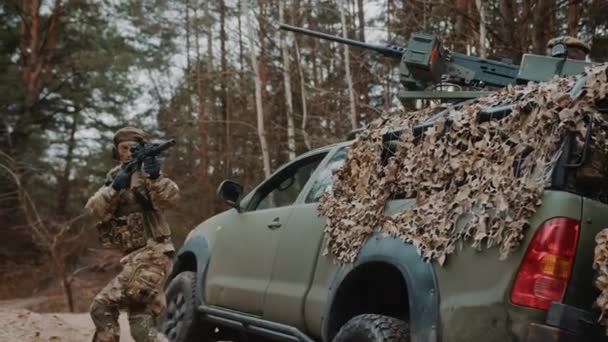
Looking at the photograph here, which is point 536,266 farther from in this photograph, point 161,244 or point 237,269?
point 161,244

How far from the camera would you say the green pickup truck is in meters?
2.53

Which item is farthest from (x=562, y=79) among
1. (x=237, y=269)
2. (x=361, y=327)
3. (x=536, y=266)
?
(x=237, y=269)

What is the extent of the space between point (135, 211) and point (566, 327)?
3295 millimetres

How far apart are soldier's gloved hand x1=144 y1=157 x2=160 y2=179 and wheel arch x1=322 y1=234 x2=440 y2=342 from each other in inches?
67.5

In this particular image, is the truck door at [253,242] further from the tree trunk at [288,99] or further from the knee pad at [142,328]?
the tree trunk at [288,99]

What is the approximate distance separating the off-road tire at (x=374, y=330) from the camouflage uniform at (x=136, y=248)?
195 cm

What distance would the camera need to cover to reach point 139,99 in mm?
20484

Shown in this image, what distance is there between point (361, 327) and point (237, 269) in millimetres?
1783

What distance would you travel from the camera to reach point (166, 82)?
23328 mm

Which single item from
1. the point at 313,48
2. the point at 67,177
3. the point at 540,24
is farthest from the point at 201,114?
the point at 540,24

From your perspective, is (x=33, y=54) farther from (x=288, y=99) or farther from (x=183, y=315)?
(x=183, y=315)

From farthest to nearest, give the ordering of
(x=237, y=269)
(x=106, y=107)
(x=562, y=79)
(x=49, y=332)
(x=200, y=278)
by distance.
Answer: (x=106, y=107)
(x=49, y=332)
(x=200, y=278)
(x=237, y=269)
(x=562, y=79)

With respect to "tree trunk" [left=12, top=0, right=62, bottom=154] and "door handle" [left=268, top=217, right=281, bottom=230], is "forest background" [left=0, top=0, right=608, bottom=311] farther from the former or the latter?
"door handle" [left=268, top=217, right=281, bottom=230]

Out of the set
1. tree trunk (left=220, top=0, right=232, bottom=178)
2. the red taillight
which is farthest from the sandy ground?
tree trunk (left=220, top=0, right=232, bottom=178)
